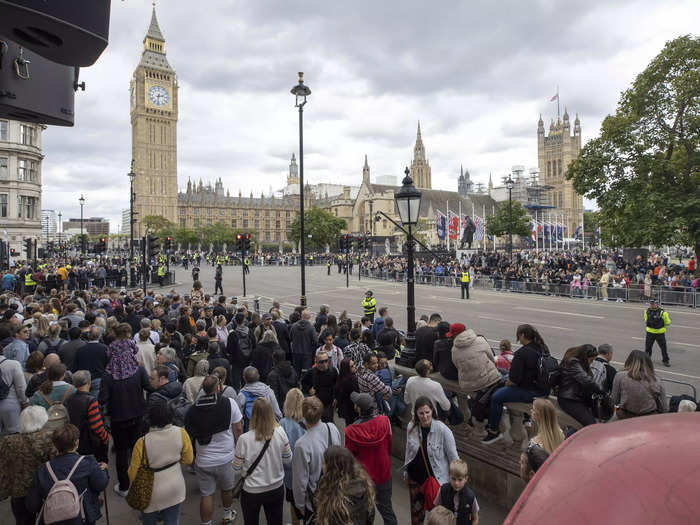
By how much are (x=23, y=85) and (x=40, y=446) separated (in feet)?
9.89

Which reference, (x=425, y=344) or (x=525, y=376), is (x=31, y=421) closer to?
(x=525, y=376)

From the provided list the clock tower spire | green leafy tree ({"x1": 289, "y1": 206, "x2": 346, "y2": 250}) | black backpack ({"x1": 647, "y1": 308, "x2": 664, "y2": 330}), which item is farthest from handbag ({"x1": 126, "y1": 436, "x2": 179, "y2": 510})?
the clock tower spire

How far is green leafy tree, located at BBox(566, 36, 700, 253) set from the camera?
2305 centimetres

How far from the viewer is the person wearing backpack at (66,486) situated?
3.83m

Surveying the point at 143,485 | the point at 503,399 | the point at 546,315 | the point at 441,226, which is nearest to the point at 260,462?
the point at 143,485

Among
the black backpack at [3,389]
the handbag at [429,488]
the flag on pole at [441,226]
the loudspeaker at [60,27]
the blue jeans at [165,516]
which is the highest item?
the flag on pole at [441,226]

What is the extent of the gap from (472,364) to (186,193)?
14502 centimetres

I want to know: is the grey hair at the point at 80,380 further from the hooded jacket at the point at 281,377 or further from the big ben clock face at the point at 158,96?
the big ben clock face at the point at 158,96

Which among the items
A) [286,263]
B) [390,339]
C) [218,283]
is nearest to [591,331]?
[390,339]

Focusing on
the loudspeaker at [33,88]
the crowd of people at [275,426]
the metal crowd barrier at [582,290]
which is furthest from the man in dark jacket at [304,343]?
the metal crowd barrier at [582,290]

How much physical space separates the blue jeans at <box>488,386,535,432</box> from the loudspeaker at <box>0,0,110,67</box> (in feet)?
17.3

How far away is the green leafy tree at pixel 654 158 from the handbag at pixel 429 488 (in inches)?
906

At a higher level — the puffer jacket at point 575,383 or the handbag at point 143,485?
the puffer jacket at point 575,383

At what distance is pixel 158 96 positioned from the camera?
117125 millimetres
